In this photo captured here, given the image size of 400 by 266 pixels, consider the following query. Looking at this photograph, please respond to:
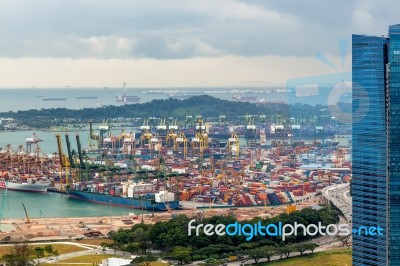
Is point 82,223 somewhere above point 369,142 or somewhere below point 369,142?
below

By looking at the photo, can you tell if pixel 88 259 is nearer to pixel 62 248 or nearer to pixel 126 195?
pixel 62 248

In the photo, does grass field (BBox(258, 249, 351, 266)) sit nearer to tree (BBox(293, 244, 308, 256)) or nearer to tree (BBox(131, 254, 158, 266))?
tree (BBox(293, 244, 308, 256))

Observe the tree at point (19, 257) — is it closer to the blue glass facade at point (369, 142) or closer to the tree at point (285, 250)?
the tree at point (285, 250)

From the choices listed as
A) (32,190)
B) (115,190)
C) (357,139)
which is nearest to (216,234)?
(357,139)

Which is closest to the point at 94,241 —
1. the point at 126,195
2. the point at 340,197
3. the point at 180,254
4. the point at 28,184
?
the point at 180,254

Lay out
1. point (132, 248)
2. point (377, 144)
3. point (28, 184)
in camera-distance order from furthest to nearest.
Result: point (28, 184)
point (132, 248)
point (377, 144)

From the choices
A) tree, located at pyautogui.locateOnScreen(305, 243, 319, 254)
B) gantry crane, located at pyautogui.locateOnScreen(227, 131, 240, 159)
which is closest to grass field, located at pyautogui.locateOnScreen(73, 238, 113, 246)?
tree, located at pyautogui.locateOnScreen(305, 243, 319, 254)

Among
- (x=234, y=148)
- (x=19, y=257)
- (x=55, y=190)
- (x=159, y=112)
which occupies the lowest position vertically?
(x=55, y=190)
